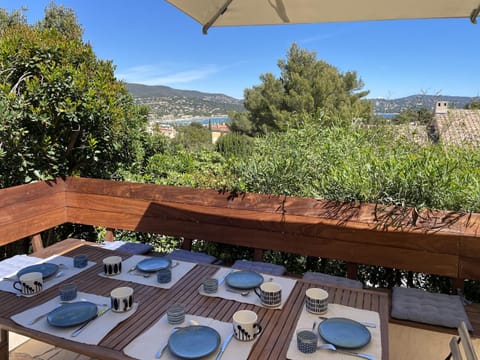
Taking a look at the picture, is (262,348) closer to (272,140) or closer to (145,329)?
(145,329)

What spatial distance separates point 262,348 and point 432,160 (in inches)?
64.5

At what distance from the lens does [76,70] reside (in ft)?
9.09

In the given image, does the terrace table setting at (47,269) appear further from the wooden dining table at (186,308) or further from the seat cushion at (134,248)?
the seat cushion at (134,248)

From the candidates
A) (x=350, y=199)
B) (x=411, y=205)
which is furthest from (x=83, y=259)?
(x=411, y=205)

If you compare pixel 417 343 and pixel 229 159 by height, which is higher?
pixel 229 159

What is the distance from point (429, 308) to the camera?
1748 millimetres

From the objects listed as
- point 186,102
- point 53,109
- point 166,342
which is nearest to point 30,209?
point 53,109

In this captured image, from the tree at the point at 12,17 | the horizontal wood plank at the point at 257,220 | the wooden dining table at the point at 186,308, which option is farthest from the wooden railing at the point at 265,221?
the tree at the point at 12,17

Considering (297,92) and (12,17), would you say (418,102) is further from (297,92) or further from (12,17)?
(297,92)

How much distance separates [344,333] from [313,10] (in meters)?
1.36

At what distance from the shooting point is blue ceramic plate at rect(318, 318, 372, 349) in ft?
3.68

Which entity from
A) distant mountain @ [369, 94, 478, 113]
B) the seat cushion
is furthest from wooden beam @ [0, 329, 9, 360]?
distant mountain @ [369, 94, 478, 113]

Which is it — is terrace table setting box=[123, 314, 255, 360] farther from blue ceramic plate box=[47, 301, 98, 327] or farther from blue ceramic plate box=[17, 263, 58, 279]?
blue ceramic plate box=[17, 263, 58, 279]

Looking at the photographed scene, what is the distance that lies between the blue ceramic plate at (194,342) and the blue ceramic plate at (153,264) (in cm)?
55
